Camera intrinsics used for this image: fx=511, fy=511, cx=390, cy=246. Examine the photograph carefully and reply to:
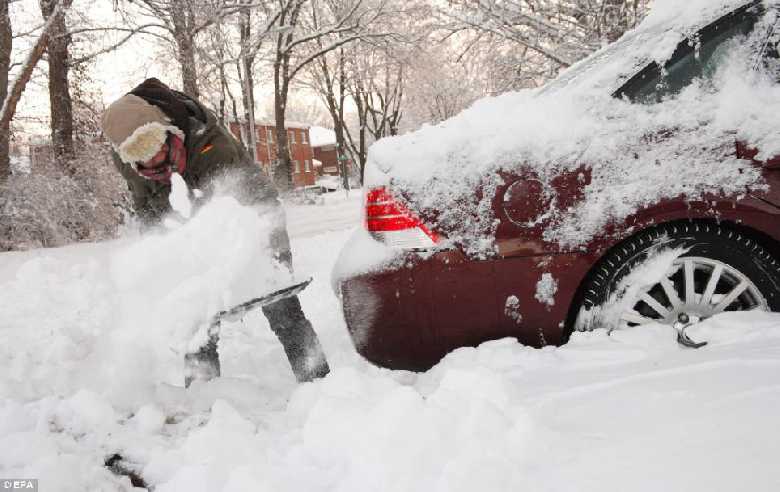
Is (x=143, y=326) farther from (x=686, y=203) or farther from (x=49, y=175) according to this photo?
(x=49, y=175)

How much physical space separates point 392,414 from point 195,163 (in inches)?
71.8

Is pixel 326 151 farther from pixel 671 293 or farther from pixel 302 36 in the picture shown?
pixel 671 293

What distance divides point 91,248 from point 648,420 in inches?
336

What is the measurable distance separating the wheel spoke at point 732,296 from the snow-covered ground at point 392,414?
87 mm

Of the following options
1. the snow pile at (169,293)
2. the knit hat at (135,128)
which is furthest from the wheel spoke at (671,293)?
the knit hat at (135,128)

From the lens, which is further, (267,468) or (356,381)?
(356,381)

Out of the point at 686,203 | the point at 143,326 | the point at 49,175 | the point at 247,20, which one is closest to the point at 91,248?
the point at 49,175

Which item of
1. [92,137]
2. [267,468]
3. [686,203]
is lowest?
[267,468]

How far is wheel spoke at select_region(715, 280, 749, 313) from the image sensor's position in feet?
7.12

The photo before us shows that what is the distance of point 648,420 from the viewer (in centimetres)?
160

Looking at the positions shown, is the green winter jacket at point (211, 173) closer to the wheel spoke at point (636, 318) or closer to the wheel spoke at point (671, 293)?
the wheel spoke at point (636, 318)

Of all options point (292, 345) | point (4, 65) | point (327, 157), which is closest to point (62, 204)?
point (4, 65)

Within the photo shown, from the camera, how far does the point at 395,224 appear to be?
223 cm

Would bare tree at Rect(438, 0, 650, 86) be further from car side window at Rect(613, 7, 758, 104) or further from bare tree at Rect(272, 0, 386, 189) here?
bare tree at Rect(272, 0, 386, 189)
